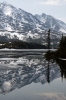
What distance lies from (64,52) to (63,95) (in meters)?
68.9

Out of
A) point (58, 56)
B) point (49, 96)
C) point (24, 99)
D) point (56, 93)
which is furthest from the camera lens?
point (58, 56)

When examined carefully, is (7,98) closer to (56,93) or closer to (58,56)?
(56,93)

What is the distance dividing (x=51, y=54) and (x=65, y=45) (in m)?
17.4

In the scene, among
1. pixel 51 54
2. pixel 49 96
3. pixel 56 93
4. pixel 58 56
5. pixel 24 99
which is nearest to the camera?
pixel 24 99

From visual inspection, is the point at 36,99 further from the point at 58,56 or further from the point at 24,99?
the point at 58,56

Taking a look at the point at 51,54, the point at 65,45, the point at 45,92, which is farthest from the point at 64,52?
the point at 45,92

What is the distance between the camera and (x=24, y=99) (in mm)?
23172

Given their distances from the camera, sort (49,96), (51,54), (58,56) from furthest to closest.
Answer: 1. (51,54)
2. (58,56)
3. (49,96)

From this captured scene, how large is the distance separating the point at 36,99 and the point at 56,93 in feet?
13.1

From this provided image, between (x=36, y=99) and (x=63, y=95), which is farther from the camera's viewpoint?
(x=63, y=95)

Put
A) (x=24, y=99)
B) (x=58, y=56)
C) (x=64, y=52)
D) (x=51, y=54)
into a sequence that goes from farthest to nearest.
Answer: (x=51, y=54) < (x=58, y=56) < (x=64, y=52) < (x=24, y=99)

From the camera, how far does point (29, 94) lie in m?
26.3

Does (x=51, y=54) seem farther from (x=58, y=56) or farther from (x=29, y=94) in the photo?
(x=29, y=94)

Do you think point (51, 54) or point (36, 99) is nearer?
point (36, 99)
